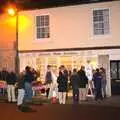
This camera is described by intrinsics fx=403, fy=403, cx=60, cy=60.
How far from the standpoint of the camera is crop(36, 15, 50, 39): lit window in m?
29.0

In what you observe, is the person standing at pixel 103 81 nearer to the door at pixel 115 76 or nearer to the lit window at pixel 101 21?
the door at pixel 115 76

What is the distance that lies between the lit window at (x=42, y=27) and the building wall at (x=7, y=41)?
198 centimetres

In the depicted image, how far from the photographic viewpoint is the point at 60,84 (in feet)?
70.3

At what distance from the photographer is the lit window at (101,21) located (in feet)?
89.5

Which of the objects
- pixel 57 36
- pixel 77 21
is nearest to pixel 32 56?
pixel 57 36

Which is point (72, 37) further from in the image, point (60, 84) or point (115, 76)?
point (60, 84)

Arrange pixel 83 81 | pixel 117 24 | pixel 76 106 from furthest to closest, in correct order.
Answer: pixel 117 24 < pixel 83 81 < pixel 76 106

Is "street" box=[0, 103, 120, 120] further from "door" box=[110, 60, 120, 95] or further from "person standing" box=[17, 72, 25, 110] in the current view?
"door" box=[110, 60, 120, 95]

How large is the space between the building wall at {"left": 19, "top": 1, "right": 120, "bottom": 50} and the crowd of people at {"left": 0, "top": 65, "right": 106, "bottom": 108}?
2887 mm

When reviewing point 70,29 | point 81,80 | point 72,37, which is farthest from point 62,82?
point 70,29

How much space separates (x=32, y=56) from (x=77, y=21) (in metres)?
4.23

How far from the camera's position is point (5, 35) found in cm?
3066

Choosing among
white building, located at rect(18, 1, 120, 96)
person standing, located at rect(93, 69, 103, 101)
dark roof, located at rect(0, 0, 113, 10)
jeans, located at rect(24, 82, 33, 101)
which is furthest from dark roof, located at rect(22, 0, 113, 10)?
jeans, located at rect(24, 82, 33, 101)

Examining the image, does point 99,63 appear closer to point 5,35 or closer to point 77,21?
point 77,21
